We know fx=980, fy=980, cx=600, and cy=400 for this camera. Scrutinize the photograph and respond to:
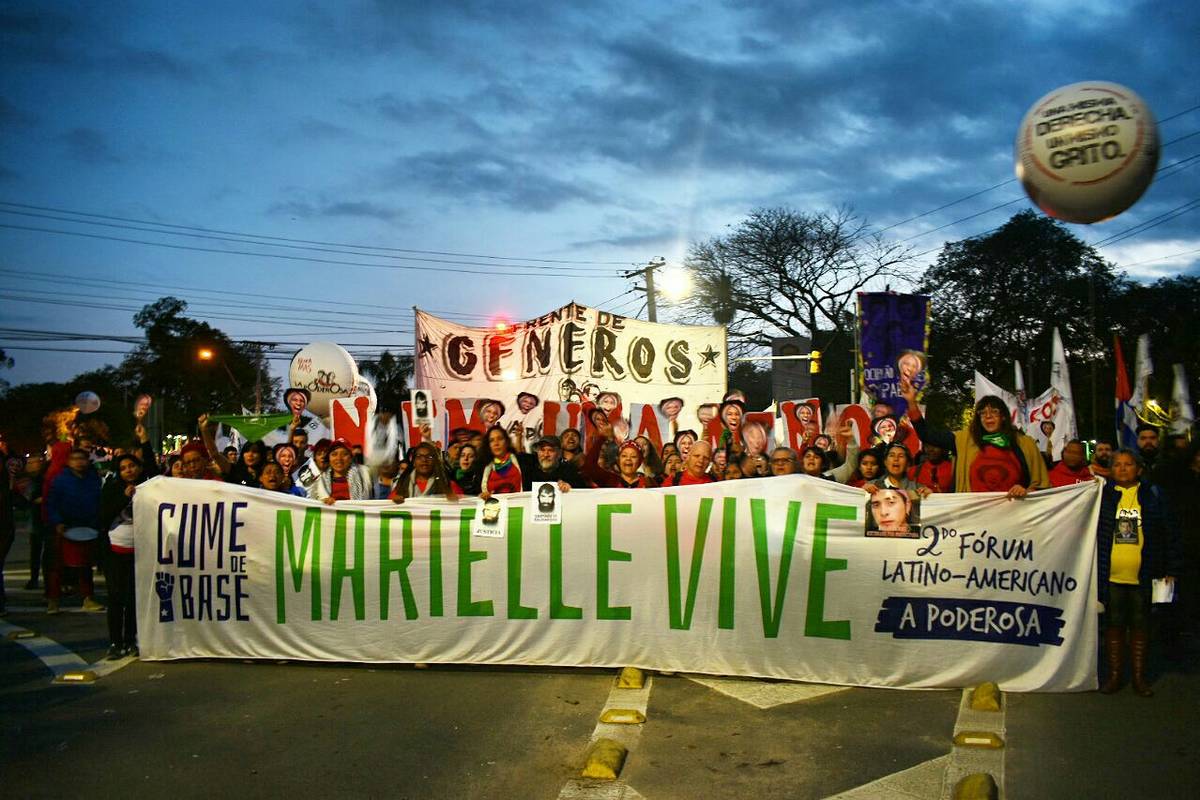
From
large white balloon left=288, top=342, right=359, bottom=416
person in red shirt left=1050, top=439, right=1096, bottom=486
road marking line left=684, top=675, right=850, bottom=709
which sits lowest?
road marking line left=684, top=675, right=850, bottom=709

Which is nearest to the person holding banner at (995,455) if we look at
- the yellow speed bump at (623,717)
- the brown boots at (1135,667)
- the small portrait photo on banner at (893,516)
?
the small portrait photo on banner at (893,516)

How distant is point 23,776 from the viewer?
464cm

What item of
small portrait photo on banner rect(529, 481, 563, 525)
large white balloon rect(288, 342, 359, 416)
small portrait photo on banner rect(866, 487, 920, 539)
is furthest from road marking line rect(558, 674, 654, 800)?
large white balloon rect(288, 342, 359, 416)

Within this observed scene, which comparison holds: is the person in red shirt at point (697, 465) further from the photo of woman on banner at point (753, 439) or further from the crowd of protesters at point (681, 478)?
the photo of woman on banner at point (753, 439)

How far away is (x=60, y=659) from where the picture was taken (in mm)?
7176

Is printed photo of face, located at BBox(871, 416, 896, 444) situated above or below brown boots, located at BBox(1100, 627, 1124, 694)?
above

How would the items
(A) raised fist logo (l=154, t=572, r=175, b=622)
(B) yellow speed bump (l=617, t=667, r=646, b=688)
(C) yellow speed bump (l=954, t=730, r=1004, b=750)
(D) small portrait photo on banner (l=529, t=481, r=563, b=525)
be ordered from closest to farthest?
1. (C) yellow speed bump (l=954, t=730, r=1004, b=750)
2. (B) yellow speed bump (l=617, t=667, r=646, b=688)
3. (D) small portrait photo on banner (l=529, t=481, r=563, b=525)
4. (A) raised fist logo (l=154, t=572, r=175, b=622)

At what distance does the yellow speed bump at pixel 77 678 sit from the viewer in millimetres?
6465

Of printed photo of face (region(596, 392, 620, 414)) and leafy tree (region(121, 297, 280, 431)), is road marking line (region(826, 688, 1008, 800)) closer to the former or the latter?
printed photo of face (region(596, 392, 620, 414))

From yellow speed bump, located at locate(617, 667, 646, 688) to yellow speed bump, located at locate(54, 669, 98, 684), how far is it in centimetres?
350

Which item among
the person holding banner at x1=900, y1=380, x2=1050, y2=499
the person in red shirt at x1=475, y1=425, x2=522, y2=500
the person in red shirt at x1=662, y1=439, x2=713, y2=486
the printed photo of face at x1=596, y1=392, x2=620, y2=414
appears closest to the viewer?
the person holding banner at x1=900, y1=380, x2=1050, y2=499

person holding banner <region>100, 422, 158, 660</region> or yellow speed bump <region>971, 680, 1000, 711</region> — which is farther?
person holding banner <region>100, 422, 158, 660</region>

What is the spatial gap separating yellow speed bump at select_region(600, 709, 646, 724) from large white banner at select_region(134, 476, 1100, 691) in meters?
0.97

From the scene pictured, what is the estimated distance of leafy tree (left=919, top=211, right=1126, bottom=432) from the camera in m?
43.1
